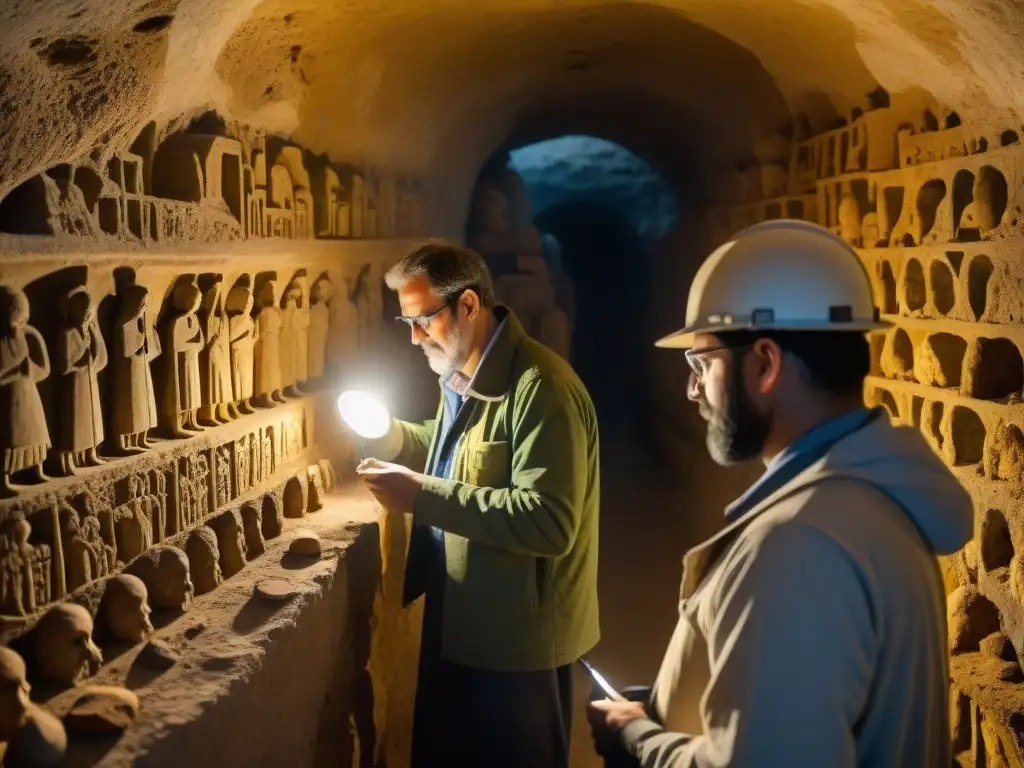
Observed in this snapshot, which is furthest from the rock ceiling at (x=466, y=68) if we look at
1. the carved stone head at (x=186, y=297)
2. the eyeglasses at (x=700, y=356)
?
the eyeglasses at (x=700, y=356)

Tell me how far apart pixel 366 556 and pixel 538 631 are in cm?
130

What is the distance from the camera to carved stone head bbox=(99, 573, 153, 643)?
301 cm

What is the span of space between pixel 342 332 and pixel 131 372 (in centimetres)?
237

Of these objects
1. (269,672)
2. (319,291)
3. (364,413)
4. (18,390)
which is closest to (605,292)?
(319,291)

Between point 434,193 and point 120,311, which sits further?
point 434,193

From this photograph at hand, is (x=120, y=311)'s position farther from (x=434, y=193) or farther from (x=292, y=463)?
(x=434, y=193)

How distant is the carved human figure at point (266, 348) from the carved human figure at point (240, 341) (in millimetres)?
114

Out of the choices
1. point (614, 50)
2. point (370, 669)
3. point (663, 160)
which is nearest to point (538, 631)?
point (370, 669)

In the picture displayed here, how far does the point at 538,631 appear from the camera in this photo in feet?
10.7

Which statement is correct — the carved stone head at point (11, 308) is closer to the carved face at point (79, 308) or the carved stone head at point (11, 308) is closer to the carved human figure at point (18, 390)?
the carved human figure at point (18, 390)

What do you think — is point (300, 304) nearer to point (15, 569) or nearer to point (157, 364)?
point (157, 364)

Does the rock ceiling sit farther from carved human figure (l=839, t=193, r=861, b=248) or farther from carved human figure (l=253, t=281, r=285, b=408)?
carved human figure (l=253, t=281, r=285, b=408)

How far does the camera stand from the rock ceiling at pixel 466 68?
2.68 m

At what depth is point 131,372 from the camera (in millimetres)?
3301
